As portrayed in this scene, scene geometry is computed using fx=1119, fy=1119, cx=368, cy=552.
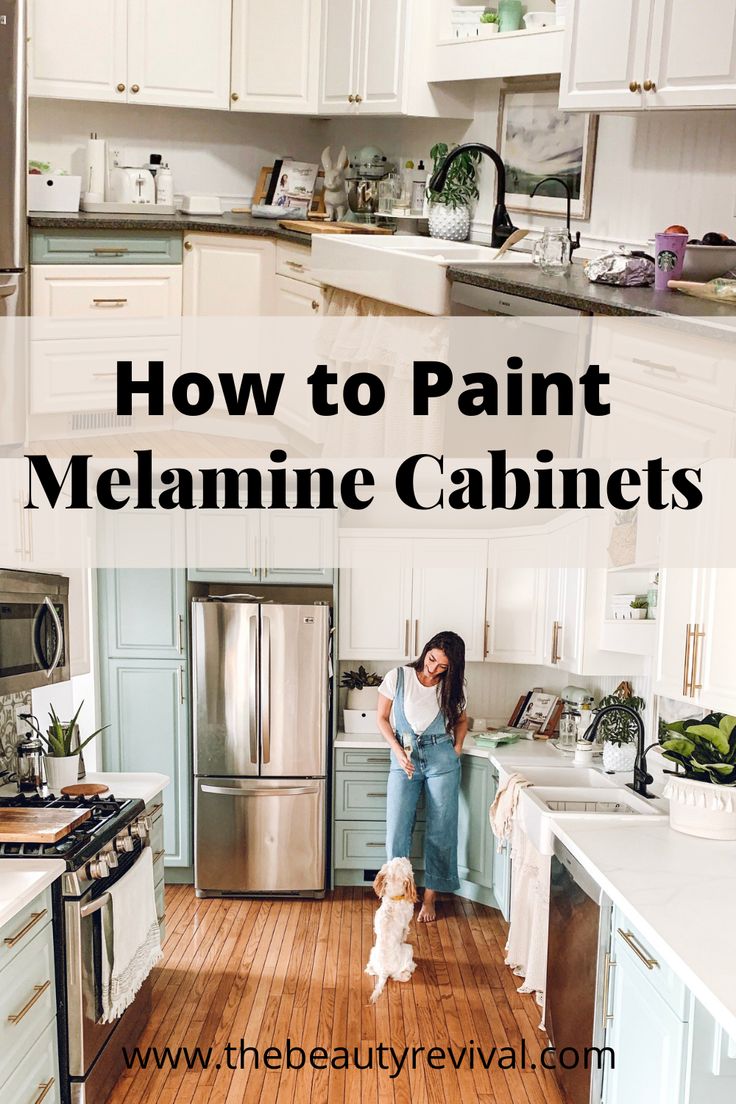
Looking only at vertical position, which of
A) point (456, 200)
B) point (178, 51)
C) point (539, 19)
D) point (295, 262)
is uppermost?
point (178, 51)

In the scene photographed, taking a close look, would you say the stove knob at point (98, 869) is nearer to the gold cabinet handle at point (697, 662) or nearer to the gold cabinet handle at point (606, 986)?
the gold cabinet handle at point (606, 986)

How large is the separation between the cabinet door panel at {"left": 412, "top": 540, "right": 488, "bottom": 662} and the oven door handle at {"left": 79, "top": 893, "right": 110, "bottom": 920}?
2.23 meters

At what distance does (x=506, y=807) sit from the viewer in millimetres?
3777

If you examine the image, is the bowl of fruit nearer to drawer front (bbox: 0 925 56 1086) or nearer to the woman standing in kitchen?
the woman standing in kitchen

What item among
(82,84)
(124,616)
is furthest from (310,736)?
(82,84)

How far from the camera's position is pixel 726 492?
261 centimetres

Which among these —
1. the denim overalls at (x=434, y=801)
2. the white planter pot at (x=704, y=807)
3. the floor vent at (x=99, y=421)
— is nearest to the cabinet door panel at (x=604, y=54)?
the white planter pot at (x=704, y=807)

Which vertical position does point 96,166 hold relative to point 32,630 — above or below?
above

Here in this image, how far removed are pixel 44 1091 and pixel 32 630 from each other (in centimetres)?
120

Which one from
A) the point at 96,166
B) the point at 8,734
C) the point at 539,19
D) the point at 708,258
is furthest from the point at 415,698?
the point at 96,166

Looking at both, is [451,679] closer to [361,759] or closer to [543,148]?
[361,759]

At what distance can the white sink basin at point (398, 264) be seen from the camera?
3.54 metres

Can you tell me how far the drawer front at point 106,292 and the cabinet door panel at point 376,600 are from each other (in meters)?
1.48

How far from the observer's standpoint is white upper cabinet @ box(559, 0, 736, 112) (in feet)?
9.31
